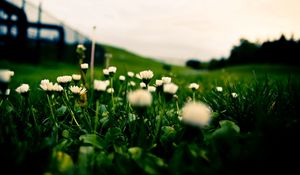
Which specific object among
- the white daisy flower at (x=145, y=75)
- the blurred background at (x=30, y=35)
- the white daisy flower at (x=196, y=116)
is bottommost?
the white daisy flower at (x=196, y=116)

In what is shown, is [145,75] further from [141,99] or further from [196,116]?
[196,116]

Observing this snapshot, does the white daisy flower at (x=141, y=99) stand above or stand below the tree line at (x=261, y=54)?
below

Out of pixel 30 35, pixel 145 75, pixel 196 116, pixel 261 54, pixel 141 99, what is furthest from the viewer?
pixel 261 54

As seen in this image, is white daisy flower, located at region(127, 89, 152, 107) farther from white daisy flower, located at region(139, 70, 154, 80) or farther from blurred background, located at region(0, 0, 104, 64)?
blurred background, located at region(0, 0, 104, 64)

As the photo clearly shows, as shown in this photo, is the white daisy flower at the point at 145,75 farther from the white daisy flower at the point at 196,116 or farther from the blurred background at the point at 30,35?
the blurred background at the point at 30,35

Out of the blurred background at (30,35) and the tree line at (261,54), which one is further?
the tree line at (261,54)

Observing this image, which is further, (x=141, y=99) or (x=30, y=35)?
(x=30, y=35)

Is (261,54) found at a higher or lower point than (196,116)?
higher

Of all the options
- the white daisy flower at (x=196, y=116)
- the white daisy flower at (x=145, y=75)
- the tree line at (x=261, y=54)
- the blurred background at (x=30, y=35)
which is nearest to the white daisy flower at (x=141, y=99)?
the white daisy flower at (x=196, y=116)

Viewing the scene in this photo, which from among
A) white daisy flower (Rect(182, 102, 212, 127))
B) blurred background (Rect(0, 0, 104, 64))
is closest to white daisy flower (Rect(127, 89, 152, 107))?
white daisy flower (Rect(182, 102, 212, 127))

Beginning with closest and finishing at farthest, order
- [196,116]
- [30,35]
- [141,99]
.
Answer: [196,116]
[141,99]
[30,35]

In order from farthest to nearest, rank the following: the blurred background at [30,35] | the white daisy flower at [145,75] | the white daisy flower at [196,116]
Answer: the blurred background at [30,35]
the white daisy flower at [145,75]
the white daisy flower at [196,116]

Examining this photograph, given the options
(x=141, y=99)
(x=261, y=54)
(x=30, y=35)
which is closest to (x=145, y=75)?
(x=141, y=99)
